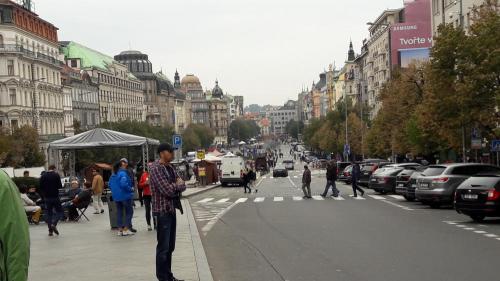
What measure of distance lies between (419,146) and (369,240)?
1493 inches

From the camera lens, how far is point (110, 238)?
17.6m

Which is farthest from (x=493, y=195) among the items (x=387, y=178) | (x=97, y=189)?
(x=387, y=178)

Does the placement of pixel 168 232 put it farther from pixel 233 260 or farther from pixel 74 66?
pixel 74 66

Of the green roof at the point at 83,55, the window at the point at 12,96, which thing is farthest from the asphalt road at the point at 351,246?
the green roof at the point at 83,55

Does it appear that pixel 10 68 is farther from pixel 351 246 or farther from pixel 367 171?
pixel 351 246

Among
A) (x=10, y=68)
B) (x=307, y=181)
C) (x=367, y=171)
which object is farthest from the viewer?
(x=10, y=68)

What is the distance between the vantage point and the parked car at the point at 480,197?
19.9m

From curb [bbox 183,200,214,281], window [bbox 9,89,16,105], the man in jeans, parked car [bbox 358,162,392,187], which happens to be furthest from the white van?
the man in jeans

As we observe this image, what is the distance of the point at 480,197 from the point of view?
66.2ft

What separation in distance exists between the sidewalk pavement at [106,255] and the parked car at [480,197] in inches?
287

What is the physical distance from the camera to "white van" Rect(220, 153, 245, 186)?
61.5 metres

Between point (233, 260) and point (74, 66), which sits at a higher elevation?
point (74, 66)

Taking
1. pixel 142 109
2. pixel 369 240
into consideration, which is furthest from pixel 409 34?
pixel 369 240

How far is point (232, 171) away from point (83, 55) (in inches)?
2733
